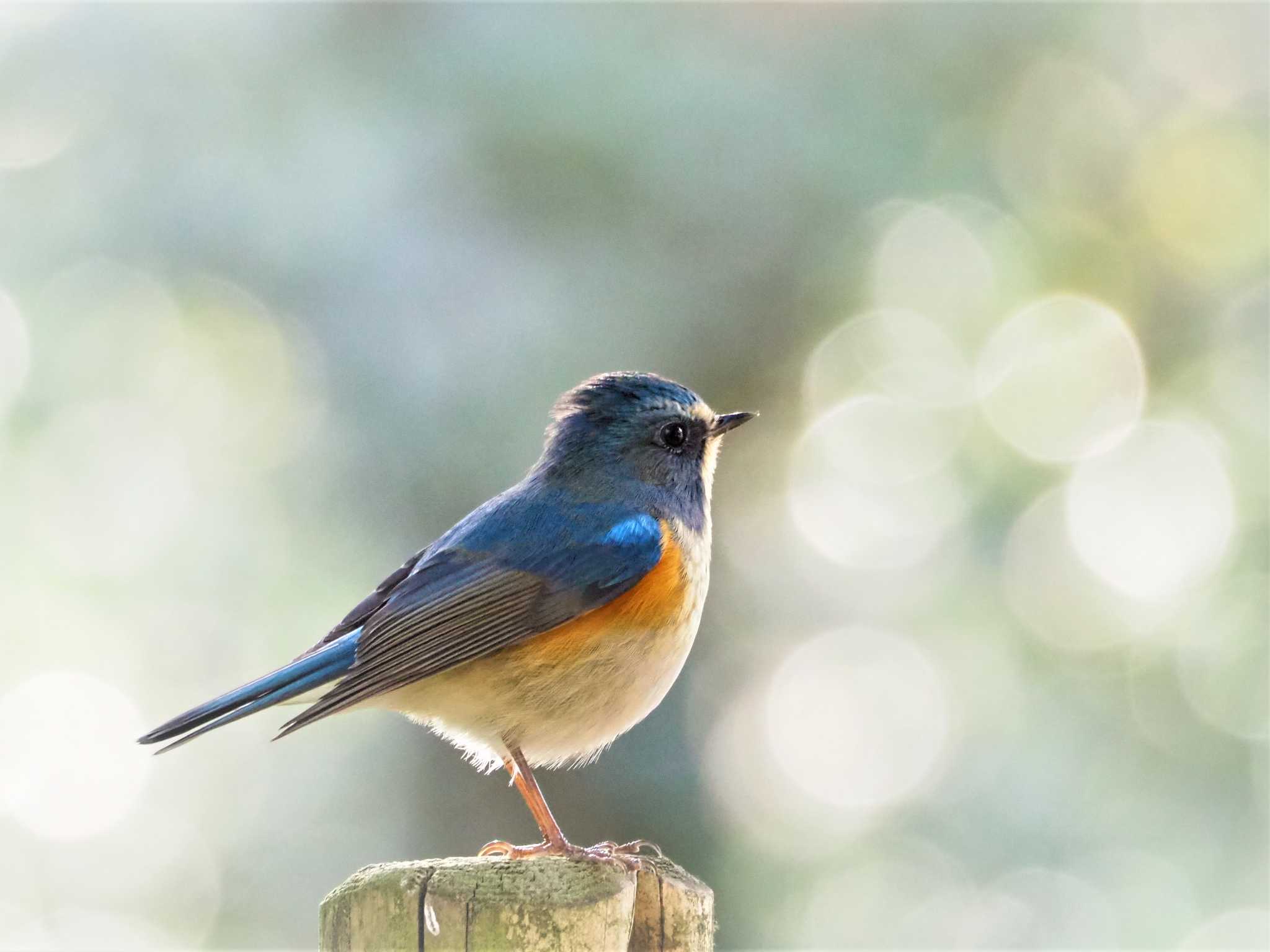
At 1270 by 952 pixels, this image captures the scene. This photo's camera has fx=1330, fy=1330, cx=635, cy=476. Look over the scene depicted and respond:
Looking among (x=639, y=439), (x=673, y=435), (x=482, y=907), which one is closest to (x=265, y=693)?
(x=482, y=907)

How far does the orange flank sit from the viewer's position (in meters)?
3.71

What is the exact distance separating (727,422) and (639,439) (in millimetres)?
314

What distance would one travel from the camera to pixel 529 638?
3.71 m

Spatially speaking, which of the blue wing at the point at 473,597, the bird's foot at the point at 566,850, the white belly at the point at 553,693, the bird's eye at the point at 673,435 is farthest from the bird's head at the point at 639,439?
the bird's foot at the point at 566,850

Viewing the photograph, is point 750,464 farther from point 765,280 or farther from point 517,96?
point 517,96

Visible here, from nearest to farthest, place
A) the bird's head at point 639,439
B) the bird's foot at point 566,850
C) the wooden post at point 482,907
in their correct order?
1. the wooden post at point 482,907
2. the bird's foot at point 566,850
3. the bird's head at point 639,439

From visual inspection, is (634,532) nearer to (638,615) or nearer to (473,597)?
(638,615)

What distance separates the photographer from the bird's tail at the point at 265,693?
3.24 m

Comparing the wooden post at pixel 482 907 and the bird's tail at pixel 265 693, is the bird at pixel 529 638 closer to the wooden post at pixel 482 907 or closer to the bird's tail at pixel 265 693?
the bird's tail at pixel 265 693

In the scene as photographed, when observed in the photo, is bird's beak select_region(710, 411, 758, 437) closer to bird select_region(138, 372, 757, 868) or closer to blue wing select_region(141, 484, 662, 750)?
bird select_region(138, 372, 757, 868)

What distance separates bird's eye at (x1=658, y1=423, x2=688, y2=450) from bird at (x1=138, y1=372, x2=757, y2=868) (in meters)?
0.21

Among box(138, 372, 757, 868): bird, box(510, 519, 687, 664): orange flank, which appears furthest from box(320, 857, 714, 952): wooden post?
box(510, 519, 687, 664): orange flank

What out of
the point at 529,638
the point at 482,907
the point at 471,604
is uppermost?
the point at 471,604

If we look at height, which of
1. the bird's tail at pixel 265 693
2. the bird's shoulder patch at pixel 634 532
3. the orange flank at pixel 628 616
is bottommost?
the bird's tail at pixel 265 693
